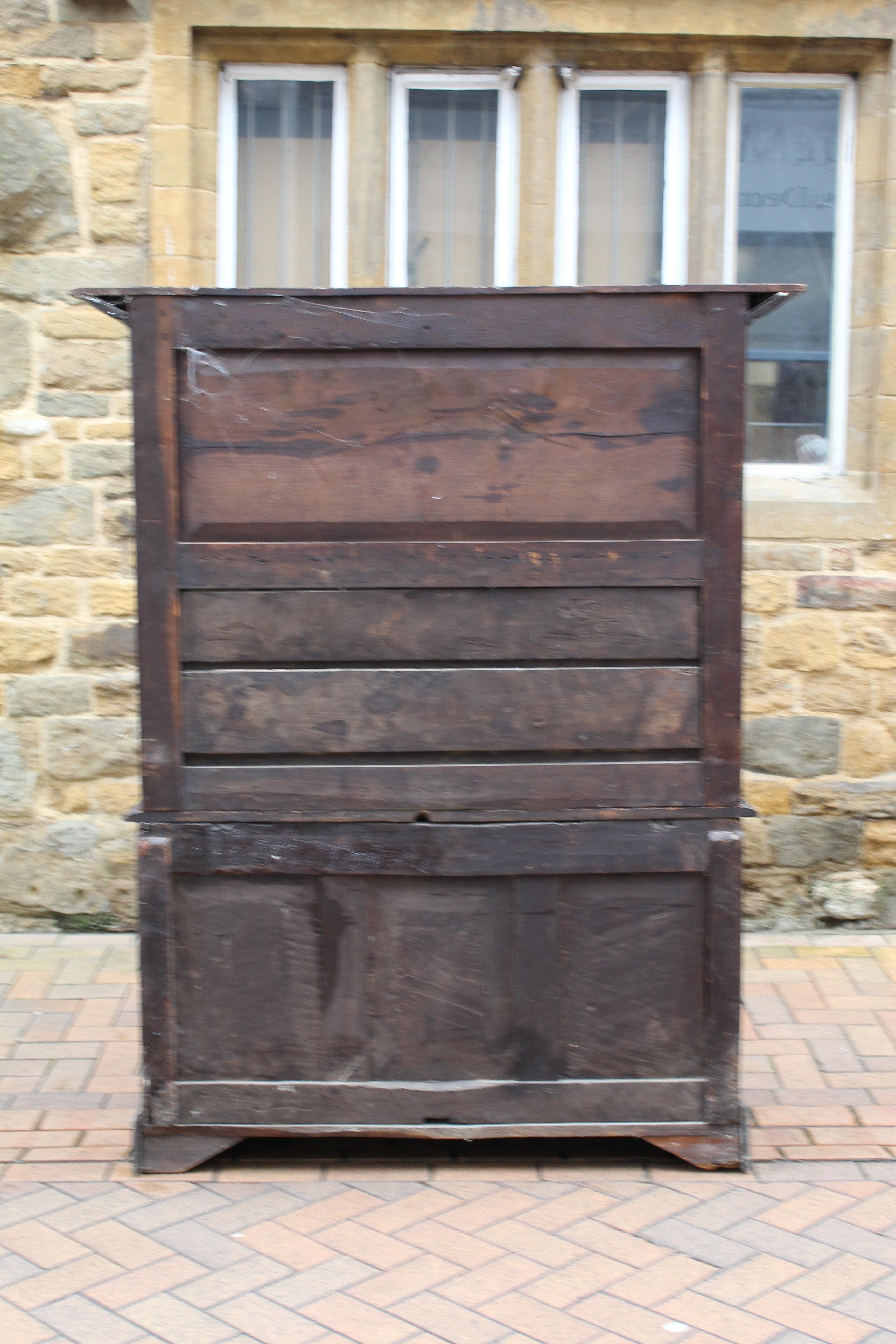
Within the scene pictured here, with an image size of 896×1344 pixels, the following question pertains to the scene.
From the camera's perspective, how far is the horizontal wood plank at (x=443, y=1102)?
3191 mm

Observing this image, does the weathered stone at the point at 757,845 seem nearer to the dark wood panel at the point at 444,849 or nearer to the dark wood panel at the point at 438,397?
the dark wood panel at the point at 444,849

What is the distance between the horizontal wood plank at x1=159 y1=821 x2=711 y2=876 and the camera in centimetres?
316

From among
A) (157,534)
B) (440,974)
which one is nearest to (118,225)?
(157,534)

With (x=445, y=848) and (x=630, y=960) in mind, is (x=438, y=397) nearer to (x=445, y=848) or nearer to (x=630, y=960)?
(x=445, y=848)

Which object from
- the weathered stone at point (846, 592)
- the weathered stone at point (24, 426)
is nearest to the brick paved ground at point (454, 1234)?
the weathered stone at point (846, 592)

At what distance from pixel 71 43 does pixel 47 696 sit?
2.39 metres

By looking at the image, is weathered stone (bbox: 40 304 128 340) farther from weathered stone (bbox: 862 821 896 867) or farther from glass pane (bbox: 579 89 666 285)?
weathered stone (bbox: 862 821 896 867)

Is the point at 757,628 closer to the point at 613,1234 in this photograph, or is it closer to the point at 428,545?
the point at 428,545

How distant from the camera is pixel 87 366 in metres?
4.86

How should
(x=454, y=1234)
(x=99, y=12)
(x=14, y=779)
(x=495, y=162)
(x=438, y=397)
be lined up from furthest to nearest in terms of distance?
(x=495, y=162) < (x=14, y=779) < (x=99, y=12) < (x=438, y=397) < (x=454, y=1234)

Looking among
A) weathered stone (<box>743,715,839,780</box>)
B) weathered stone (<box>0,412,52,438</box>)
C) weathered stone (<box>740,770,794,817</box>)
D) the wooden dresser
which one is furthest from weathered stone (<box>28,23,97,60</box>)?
weathered stone (<box>740,770,794,817</box>)

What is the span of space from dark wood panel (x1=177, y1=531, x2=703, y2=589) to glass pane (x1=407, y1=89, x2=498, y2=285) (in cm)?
240

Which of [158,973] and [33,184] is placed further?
[33,184]

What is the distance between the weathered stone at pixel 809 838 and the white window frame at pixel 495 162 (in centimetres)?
235
